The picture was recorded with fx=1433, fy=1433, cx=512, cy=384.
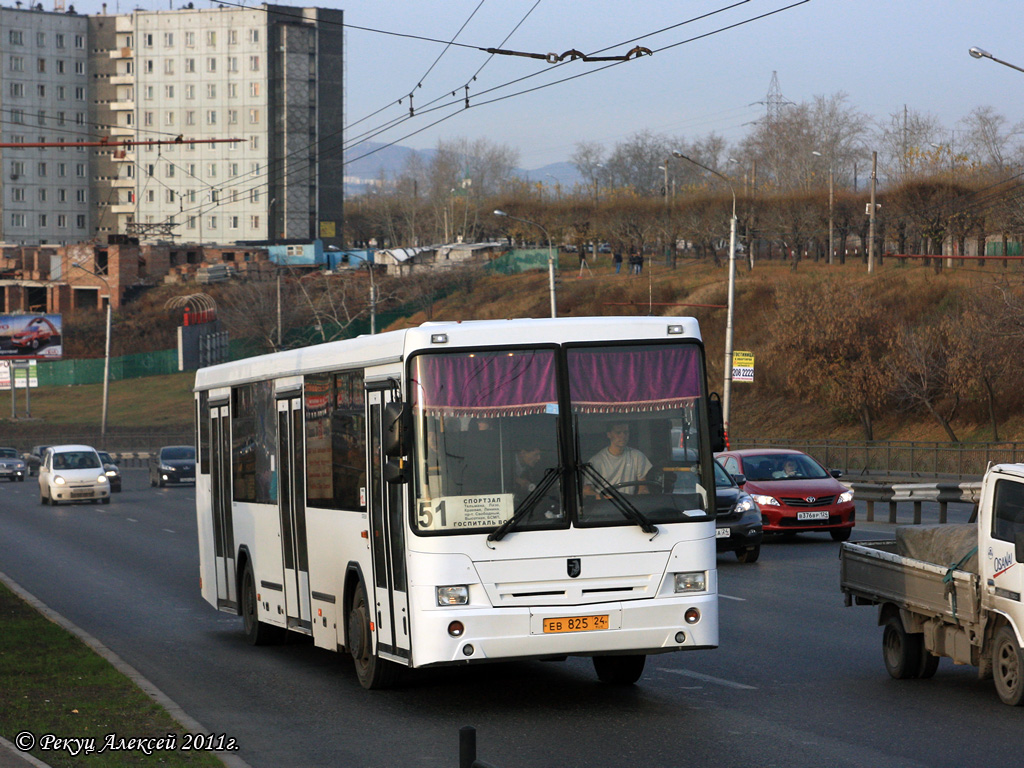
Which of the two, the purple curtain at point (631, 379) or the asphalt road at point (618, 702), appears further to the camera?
the purple curtain at point (631, 379)

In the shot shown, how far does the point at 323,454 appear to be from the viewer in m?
11.8

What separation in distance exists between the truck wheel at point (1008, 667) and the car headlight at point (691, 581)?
1.96 m

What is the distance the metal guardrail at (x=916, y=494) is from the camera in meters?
25.2

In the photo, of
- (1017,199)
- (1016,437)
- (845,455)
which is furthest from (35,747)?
(1017,199)

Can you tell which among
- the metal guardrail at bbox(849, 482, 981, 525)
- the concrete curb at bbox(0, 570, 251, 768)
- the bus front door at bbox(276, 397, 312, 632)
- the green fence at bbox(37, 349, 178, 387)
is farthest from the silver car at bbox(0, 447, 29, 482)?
the bus front door at bbox(276, 397, 312, 632)

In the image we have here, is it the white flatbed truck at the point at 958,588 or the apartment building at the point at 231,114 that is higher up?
the apartment building at the point at 231,114

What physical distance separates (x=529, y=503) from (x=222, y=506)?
6.40 metres

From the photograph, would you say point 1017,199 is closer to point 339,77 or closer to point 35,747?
point 35,747

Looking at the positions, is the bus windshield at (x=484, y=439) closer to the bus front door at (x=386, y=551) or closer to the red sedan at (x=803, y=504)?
the bus front door at (x=386, y=551)

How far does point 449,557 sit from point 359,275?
91.9 meters

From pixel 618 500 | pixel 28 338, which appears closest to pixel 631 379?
pixel 618 500

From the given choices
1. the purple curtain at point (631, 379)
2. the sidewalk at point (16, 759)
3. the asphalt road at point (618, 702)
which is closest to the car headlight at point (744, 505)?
the asphalt road at point (618, 702)

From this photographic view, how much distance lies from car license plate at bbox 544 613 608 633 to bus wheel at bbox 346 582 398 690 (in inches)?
66.3

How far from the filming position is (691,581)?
981 centimetres
